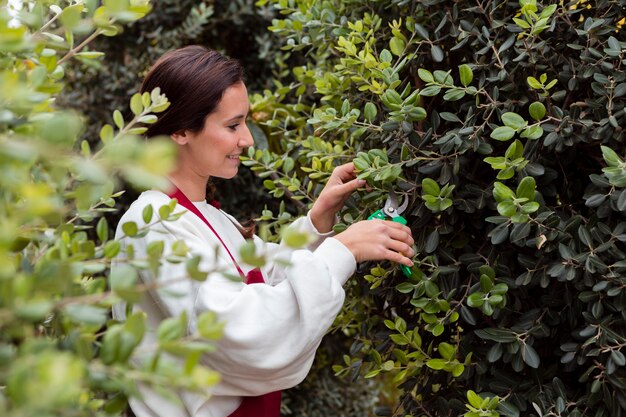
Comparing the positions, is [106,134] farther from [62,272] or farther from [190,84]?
[190,84]

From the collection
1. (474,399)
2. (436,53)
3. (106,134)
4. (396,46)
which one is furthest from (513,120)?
(106,134)

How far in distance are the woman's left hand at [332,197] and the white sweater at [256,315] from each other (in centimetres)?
29

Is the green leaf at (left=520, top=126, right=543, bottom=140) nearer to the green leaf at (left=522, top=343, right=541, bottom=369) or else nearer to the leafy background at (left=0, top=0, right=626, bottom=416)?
the leafy background at (left=0, top=0, right=626, bottom=416)

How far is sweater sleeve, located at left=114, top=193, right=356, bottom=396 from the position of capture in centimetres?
190

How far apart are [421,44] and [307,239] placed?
136 centimetres

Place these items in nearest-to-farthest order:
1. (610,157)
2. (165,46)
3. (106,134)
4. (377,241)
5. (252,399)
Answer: (106,134) → (610,157) → (377,241) → (252,399) → (165,46)

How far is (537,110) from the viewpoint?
1.94 m

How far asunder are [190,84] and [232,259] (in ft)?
1.62

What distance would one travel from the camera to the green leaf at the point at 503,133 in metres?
1.92

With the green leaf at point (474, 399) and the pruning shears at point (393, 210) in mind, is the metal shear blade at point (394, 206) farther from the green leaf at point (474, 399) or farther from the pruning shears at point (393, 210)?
the green leaf at point (474, 399)

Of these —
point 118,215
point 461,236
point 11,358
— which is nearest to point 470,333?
point 461,236

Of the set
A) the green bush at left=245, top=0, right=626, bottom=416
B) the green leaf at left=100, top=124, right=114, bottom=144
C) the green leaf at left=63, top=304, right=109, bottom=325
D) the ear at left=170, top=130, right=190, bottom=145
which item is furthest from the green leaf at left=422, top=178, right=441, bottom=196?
the green leaf at left=63, top=304, right=109, bottom=325

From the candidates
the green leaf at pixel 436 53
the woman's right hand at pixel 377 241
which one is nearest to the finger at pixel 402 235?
the woman's right hand at pixel 377 241

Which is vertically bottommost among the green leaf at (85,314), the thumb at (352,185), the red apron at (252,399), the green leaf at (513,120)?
the red apron at (252,399)
